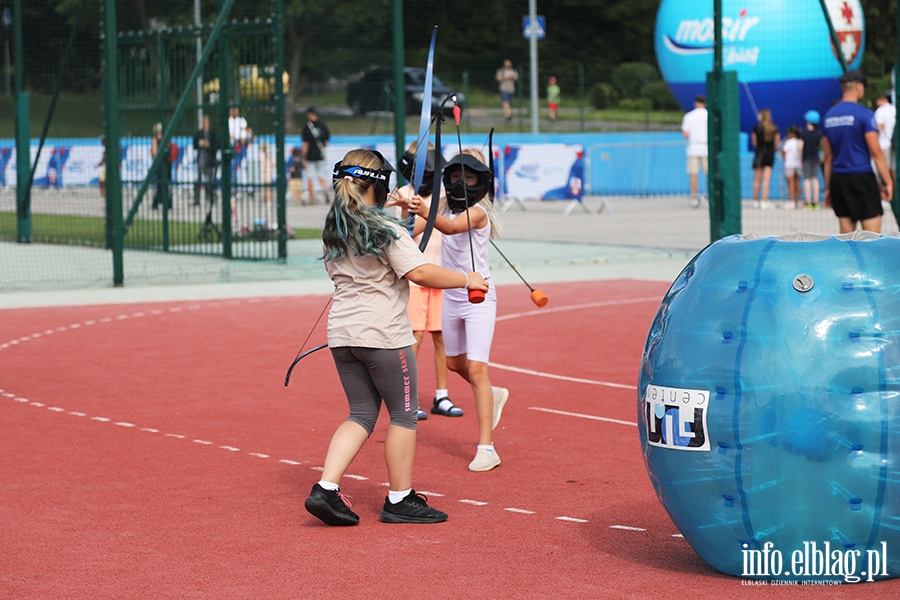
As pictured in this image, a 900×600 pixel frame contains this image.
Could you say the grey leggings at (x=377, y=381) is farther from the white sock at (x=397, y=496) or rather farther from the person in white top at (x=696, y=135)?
the person in white top at (x=696, y=135)

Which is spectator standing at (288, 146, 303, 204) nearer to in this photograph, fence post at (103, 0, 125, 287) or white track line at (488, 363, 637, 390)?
fence post at (103, 0, 125, 287)

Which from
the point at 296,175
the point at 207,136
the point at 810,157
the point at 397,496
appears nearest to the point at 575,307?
the point at 207,136

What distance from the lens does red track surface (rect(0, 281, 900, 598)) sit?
5074mm

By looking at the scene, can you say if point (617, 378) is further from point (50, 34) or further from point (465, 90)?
point (465, 90)

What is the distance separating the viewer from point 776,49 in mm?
27234

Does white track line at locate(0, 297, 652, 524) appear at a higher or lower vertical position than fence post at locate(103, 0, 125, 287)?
lower

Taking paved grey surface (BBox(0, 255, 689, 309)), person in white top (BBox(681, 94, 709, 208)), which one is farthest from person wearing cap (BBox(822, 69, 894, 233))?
person in white top (BBox(681, 94, 709, 208))

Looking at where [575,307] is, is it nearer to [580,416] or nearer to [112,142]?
[580,416]

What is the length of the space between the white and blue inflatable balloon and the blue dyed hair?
22.5m

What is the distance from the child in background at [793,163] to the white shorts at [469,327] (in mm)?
19026

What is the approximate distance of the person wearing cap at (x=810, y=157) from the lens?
24.8 m

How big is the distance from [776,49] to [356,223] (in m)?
23.2

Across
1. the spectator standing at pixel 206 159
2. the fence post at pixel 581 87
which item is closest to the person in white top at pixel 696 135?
the spectator standing at pixel 206 159

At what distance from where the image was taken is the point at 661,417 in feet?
15.9
